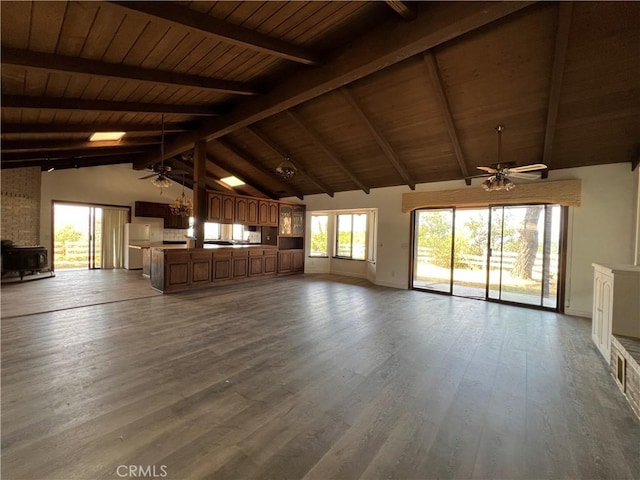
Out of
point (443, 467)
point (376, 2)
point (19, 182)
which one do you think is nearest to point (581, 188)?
point (376, 2)

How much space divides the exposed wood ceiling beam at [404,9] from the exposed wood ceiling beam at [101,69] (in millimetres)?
2627

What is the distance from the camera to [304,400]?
→ 2.21 metres

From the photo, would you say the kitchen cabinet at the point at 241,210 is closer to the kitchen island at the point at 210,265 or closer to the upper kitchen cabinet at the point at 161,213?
the kitchen island at the point at 210,265

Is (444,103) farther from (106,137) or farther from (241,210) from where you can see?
(106,137)

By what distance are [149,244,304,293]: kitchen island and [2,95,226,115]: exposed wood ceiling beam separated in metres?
2.78

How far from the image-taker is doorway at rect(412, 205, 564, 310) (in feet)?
17.7

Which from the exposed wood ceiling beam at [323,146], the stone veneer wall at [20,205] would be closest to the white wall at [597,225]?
the exposed wood ceiling beam at [323,146]

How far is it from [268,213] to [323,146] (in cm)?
314

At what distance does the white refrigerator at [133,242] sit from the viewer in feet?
30.4

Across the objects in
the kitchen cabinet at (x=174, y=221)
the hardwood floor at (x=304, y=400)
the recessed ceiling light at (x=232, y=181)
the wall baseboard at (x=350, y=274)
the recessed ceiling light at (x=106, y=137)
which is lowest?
the wall baseboard at (x=350, y=274)

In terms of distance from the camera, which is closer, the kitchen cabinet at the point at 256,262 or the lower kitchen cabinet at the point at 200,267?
the lower kitchen cabinet at the point at 200,267

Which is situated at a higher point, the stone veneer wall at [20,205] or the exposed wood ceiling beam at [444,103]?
the exposed wood ceiling beam at [444,103]

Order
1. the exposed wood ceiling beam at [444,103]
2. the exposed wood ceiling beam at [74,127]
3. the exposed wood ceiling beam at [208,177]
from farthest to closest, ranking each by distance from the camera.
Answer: the exposed wood ceiling beam at [208,177]
the exposed wood ceiling beam at [74,127]
the exposed wood ceiling beam at [444,103]

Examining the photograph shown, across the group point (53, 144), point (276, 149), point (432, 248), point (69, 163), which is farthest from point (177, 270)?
point (432, 248)
